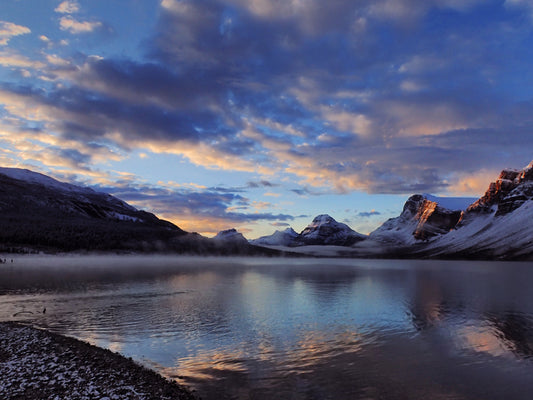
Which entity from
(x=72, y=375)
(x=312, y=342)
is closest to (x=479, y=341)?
(x=312, y=342)

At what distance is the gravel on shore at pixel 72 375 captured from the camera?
16688mm

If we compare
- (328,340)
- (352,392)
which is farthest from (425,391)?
(328,340)

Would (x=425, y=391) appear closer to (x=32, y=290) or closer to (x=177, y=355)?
(x=177, y=355)

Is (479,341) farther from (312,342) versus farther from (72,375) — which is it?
(72,375)

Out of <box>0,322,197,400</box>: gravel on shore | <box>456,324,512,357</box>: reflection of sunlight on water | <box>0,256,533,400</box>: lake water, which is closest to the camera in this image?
<box>0,322,197,400</box>: gravel on shore

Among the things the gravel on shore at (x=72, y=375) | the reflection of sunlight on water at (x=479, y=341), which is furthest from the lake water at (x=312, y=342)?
the gravel on shore at (x=72, y=375)

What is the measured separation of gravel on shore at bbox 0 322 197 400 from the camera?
16.7 m

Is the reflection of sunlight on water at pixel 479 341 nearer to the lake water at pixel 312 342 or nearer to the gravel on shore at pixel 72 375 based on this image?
the lake water at pixel 312 342

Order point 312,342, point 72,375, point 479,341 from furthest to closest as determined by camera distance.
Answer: point 479,341
point 312,342
point 72,375

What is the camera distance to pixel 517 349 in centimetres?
2884

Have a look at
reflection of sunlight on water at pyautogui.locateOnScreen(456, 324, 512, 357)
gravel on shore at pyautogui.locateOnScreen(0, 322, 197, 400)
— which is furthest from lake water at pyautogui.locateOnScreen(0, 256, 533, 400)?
gravel on shore at pyautogui.locateOnScreen(0, 322, 197, 400)

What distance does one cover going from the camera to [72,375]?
19.0 metres

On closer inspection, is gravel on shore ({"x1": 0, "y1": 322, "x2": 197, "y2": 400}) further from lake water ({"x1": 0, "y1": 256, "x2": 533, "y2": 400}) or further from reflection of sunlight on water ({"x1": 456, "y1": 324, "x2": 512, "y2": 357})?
reflection of sunlight on water ({"x1": 456, "y1": 324, "x2": 512, "y2": 357})

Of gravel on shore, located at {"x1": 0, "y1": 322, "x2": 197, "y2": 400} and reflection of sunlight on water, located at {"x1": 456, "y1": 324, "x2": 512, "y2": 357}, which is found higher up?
gravel on shore, located at {"x1": 0, "y1": 322, "x2": 197, "y2": 400}
